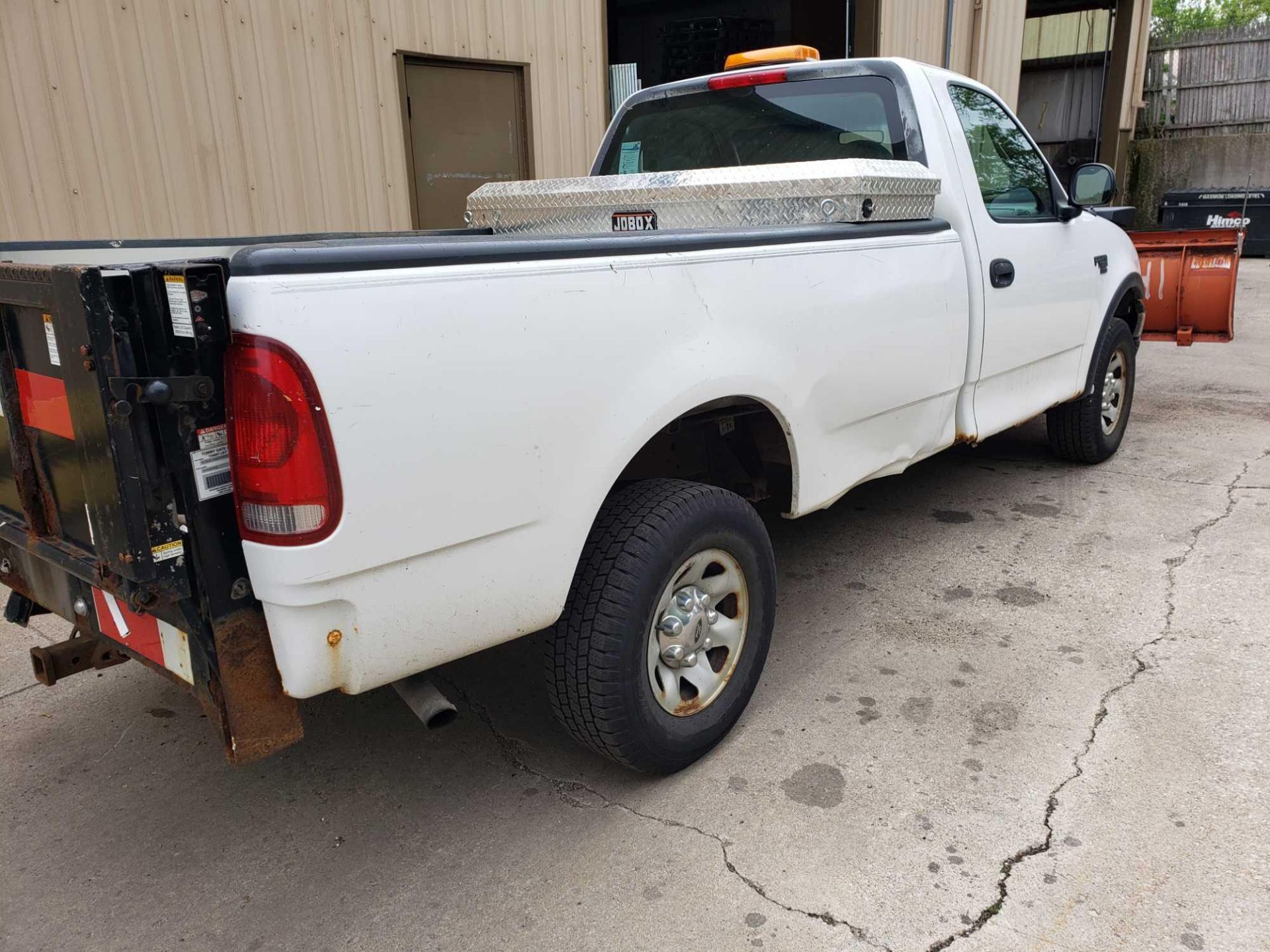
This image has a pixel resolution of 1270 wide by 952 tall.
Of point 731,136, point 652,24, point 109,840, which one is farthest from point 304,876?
point 652,24

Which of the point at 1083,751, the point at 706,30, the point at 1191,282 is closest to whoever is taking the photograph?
the point at 1083,751

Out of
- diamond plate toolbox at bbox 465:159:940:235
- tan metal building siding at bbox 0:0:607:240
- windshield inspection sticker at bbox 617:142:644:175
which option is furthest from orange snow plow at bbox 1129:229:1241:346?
diamond plate toolbox at bbox 465:159:940:235

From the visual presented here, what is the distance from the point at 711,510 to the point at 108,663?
1.67 m

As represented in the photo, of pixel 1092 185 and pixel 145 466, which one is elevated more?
pixel 1092 185

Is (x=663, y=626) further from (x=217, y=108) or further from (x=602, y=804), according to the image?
(x=217, y=108)

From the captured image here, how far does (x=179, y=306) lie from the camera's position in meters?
1.84

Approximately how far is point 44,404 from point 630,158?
321 cm

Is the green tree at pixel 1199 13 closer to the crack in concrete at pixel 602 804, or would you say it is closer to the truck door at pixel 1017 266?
the truck door at pixel 1017 266

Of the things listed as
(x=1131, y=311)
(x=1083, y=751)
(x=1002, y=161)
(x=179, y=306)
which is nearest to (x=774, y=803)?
(x=1083, y=751)

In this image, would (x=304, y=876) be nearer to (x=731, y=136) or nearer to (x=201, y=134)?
(x=731, y=136)

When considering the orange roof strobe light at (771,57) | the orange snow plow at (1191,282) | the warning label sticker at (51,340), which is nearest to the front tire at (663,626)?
the warning label sticker at (51,340)

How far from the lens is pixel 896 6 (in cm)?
1061

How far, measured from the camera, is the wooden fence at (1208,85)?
19250 mm

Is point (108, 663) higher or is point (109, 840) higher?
point (108, 663)
